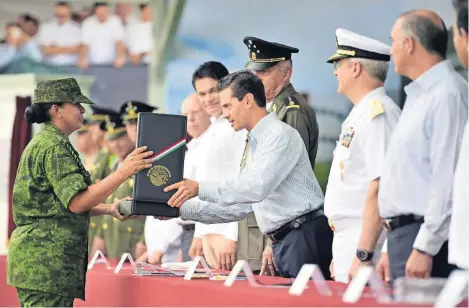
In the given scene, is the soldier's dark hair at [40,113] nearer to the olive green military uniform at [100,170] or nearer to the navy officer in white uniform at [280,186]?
the navy officer in white uniform at [280,186]

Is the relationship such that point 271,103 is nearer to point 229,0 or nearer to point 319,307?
point 319,307

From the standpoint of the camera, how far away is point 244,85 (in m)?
4.29

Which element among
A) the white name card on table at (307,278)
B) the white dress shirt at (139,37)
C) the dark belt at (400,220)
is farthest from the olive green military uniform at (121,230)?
the white dress shirt at (139,37)

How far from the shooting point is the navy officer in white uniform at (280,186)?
4.18 metres

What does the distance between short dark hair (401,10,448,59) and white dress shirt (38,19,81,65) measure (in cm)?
922

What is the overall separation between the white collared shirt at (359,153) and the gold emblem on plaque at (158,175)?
60cm

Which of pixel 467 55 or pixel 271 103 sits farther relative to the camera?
pixel 271 103

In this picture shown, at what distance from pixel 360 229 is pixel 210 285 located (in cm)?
71

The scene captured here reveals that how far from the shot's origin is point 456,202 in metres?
3.05

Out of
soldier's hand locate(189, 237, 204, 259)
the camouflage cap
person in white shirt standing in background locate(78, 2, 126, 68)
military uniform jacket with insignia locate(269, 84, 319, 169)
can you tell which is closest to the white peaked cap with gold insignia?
military uniform jacket with insignia locate(269, 84, 319, 169)

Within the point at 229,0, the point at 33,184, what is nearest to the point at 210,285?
the point at 33,184

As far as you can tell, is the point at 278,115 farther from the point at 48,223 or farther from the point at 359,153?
the point at 48,223

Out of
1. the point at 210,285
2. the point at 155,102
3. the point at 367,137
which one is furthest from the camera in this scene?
the point at 155,102

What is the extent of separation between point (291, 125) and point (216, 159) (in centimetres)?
75
